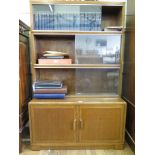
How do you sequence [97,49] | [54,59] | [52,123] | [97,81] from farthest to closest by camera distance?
[97,81] → [97,49] → [54,59] → [52,123]

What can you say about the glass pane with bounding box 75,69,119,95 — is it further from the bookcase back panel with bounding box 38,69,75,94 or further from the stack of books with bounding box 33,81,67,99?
the stack of books with bounding box 33,81,67,99

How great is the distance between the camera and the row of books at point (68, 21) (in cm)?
199

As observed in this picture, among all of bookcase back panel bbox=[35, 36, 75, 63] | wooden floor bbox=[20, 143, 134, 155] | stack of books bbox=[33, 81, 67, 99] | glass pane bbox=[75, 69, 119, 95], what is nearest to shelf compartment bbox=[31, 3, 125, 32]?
bookcase back panel bbox=[35, 36, 75, 63]

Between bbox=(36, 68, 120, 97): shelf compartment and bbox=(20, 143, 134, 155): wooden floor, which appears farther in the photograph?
bbox=(36, 68, 120, 97): shelf compartment

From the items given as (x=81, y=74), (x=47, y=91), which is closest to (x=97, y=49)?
(x=81, y=74)

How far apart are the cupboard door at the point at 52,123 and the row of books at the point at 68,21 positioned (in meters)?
0.93

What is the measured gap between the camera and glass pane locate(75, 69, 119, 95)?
2129 millimetres

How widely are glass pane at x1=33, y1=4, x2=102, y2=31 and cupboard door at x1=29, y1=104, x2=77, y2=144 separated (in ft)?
3.10

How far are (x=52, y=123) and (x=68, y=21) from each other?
3.96 ft

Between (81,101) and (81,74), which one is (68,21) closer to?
(81,74)

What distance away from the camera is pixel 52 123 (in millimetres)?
1871

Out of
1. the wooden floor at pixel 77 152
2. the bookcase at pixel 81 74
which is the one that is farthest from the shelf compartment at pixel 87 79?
the wooden floor at pixel 77 152
